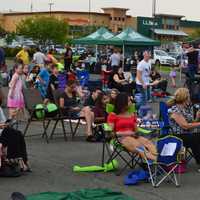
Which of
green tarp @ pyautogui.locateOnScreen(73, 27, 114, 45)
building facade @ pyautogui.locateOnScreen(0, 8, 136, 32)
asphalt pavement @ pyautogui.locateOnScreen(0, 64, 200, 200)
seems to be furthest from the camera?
building facade @ pyautogui.locateOnScreen(0, 8, 136, 32)

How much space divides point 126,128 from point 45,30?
69796mm

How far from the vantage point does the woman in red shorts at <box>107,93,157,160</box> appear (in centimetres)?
814

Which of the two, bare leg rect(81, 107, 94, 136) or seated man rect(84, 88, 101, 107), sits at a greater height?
seated man rect(84, 88, 101, 107)

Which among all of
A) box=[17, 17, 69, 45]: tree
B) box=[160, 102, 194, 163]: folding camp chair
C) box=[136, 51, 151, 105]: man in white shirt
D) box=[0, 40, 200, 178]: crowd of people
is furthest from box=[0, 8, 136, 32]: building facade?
box=[160, 102, 194, 163]: folding camp chair

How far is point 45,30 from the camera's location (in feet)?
254

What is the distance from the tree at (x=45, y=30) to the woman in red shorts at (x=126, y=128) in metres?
67.4

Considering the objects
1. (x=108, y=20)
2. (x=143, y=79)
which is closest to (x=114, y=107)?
(x=143, y=79)

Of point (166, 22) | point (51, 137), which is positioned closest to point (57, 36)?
point (166, 22)

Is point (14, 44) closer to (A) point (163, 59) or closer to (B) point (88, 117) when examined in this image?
(A) point (163, 59)

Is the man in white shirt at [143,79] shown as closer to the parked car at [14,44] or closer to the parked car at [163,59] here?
the parked car at [163,59]

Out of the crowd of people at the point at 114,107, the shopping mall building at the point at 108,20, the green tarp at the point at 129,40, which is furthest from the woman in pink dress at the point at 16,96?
the shopping mall building at the point at 108,20

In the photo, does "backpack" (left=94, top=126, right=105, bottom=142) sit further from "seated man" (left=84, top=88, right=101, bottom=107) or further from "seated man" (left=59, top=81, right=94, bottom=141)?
"seated man" (left=84, top=88, right=101, bottom=107)

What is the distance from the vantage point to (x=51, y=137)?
1184 cm

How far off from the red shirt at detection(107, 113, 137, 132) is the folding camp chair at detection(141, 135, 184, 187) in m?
0.66
